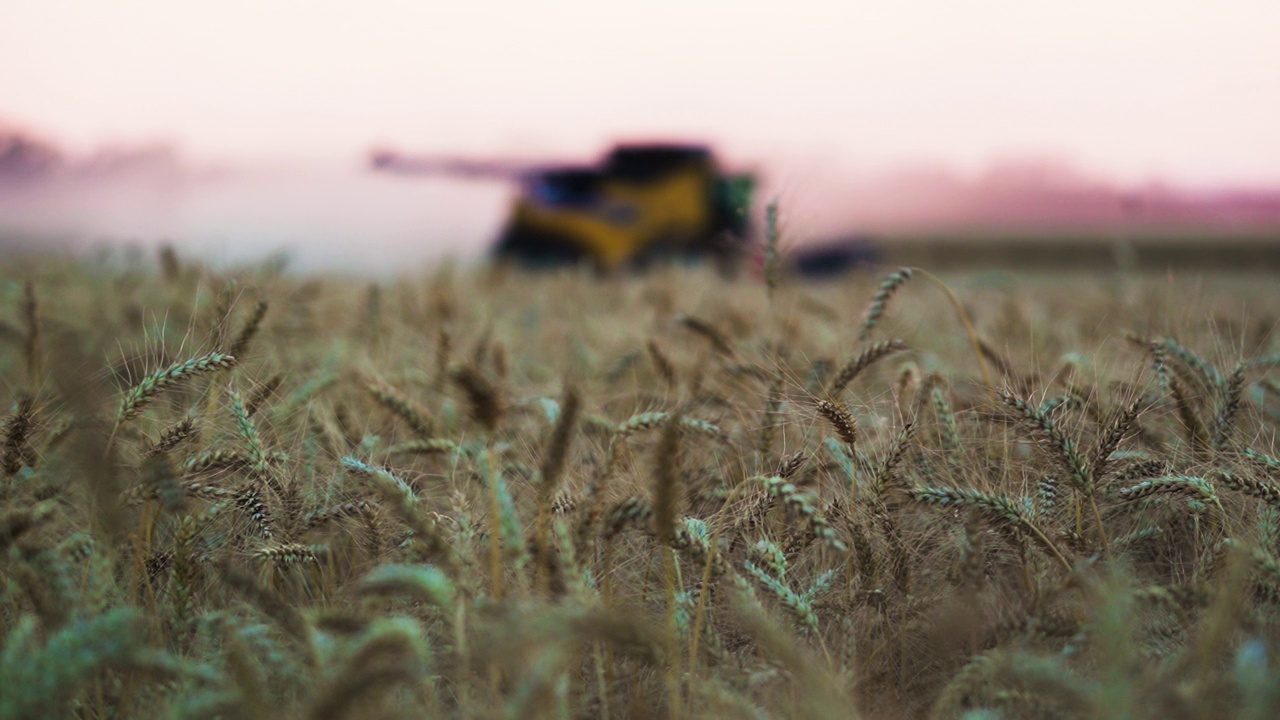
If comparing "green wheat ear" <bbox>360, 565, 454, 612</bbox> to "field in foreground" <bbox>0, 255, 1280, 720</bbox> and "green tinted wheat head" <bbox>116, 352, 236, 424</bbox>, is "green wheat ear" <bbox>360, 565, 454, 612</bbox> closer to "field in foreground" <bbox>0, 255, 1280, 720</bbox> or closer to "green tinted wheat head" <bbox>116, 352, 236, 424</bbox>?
"field in foreground" <bbox>0, 255, 1280, 720</bbox>

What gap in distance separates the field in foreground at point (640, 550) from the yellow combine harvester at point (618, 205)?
9093 mm

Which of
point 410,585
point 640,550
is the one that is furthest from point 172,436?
point 640,550

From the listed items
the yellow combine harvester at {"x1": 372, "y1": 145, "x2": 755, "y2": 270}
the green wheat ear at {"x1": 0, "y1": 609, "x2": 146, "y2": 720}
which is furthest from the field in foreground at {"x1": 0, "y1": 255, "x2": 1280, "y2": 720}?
the yellow combine harvester at {"x1": 372, "y1": 145, "x2": 755, "y2": 270}

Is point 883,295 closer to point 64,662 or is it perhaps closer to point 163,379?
point 163,379

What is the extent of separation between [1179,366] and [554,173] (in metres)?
11.2

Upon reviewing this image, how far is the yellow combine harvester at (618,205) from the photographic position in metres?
11.2

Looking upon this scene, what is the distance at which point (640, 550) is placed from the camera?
1.28 metres

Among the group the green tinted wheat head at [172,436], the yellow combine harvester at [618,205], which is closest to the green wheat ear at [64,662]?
the green tinted wheat head at [172,436]

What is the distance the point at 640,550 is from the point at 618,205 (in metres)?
10.5

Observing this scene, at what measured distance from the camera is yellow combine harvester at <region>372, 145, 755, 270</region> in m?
11.2

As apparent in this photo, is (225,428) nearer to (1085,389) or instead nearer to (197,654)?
(197,654)

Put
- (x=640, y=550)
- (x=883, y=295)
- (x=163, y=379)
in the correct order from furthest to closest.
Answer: (x=883, y=295), (x=640, y=550), (x=163, y=379)

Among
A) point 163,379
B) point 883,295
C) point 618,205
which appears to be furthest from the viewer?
point 618,205

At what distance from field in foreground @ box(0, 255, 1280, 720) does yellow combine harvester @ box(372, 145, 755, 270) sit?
9093 millimetres
